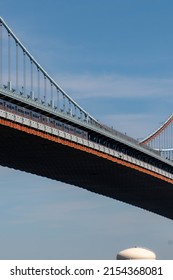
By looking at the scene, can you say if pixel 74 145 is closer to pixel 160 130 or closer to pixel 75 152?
pixel 75 152

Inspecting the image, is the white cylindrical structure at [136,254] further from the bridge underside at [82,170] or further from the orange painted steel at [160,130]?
the orange painted steel at [160,130]

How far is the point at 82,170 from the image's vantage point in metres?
97.1

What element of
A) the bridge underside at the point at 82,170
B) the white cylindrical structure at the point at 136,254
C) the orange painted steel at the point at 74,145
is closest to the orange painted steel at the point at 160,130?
the bridge underside at the point at 82,170

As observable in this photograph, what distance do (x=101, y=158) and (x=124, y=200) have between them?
3058cm

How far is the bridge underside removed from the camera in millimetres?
79131

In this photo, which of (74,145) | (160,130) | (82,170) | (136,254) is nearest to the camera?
(136,254)

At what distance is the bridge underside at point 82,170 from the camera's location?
79131mm

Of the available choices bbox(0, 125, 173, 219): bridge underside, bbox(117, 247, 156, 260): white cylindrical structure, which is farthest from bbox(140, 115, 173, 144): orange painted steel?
bbox(117, 247, 156, 260): white cylindrical structure

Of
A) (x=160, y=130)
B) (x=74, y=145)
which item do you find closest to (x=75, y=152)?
(x=74, y=145)

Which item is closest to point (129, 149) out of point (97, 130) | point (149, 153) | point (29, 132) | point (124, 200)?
point (149, 153)

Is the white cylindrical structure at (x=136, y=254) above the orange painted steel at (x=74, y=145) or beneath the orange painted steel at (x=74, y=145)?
beneath

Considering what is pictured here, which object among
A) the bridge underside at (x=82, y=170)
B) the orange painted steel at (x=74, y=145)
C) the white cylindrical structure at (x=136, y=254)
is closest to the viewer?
the white cylindrical structure at (x=136, y=254)

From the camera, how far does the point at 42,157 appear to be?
87688 mm
